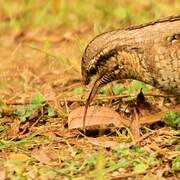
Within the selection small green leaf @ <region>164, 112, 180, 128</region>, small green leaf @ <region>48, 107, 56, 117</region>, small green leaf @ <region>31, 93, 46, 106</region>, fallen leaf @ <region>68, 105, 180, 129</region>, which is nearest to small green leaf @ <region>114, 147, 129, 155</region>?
fallen leaf @ <region>68, 105, 180, 129</region>

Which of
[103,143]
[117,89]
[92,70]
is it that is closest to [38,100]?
[117,89]

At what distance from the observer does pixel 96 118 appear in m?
4.67

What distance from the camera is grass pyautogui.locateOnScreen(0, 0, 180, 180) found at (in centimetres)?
406

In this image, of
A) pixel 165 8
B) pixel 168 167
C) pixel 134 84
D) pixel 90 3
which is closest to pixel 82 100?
pixel 134 84

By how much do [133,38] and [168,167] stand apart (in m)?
0.84

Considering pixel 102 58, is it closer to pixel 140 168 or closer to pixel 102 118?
pixel 102 118

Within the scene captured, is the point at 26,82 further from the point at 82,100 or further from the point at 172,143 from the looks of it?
the point at 172,143

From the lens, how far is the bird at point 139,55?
4293mm

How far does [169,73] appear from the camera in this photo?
14.0 ft

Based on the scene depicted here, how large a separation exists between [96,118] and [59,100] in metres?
0.55

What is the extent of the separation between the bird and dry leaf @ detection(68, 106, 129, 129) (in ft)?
0.96

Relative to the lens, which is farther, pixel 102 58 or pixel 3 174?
pixel 102 58

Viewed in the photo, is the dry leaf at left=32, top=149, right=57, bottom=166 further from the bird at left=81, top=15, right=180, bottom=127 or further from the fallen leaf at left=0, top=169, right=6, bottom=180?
the bird at left=81, top=15, right=180, bottom=127

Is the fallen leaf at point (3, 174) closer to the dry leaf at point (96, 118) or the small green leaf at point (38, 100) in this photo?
the dry leaf at point (96, 118)
